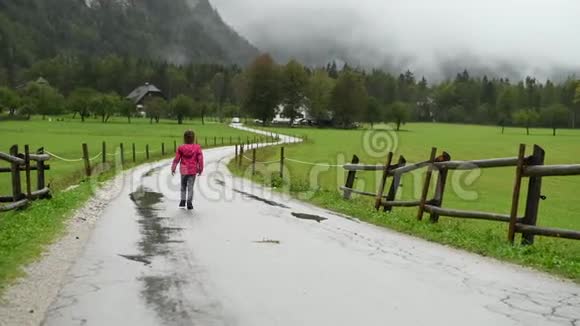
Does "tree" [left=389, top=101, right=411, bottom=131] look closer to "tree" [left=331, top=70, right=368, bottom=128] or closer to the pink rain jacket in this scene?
"tree" [left=331, top=70, right=368, bottom=128]

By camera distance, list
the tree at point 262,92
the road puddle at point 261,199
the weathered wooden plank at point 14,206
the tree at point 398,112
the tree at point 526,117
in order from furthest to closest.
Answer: the tree at point 526,117
the tree at point 398,112
the tree at point 262,92
the road puddle at point 261,199
the weathered wooden plank at point 14,206

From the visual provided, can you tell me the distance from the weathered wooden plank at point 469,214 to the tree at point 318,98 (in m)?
125

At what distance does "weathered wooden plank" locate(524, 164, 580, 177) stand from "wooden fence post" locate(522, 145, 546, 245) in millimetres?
168

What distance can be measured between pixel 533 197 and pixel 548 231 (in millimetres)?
810

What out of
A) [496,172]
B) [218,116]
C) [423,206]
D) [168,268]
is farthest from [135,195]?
[218,116]

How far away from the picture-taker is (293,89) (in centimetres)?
13575

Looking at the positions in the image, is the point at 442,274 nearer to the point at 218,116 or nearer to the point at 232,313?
the point at 232,313

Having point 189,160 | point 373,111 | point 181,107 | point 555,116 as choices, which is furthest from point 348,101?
point 189,160

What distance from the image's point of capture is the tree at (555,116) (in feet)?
477

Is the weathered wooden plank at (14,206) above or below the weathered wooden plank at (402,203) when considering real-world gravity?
below

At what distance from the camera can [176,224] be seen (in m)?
12.2

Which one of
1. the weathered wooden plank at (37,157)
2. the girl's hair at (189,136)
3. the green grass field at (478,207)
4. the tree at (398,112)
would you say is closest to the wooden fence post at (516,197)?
the green grass field at (478,207)

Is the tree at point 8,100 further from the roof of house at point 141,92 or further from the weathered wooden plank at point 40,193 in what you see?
the weathered wooden plank at point 40,193

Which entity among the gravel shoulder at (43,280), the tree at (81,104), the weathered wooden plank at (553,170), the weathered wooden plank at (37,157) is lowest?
the tree at (81,104)
